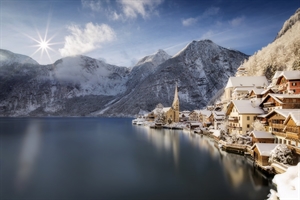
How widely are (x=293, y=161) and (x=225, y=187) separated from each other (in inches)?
377

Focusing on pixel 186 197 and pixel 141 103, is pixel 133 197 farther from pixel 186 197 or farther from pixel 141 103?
pixel 141 103

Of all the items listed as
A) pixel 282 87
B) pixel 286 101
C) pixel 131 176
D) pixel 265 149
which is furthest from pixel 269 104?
pixel 131 176

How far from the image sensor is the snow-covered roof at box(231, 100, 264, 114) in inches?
1491

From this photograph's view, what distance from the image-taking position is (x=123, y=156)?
1312 inches

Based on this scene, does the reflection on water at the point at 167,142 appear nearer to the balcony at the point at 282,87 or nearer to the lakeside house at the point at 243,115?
the lakeside house at the point at 243,115

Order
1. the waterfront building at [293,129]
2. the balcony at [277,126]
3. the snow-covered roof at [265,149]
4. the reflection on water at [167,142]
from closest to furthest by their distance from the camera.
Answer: the snow-covered roof at [265,149]
the waterfront building at [293,129]
the balcony at [277,126]
the reflection on water at [167,142]

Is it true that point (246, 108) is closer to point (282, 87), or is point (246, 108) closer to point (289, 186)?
point (282, 87)

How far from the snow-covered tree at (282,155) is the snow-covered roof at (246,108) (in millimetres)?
15948

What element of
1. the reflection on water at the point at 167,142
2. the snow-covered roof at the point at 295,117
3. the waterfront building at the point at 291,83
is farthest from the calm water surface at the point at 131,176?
the waterfront building at the point at 291,83

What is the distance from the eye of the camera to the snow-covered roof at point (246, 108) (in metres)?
37.9

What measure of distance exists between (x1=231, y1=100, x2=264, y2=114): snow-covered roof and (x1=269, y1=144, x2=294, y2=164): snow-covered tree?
15948 millimetres

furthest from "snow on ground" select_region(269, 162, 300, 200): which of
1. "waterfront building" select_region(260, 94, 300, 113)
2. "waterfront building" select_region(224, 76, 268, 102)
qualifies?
"waterfront building" select_region(224, 76, 268, 102)

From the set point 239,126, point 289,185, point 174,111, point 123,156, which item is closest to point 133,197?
point 289,185

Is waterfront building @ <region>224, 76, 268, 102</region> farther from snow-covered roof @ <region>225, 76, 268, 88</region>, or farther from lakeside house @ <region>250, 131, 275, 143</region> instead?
lakeside house @ <region>250, 131, 275, 143</region>
